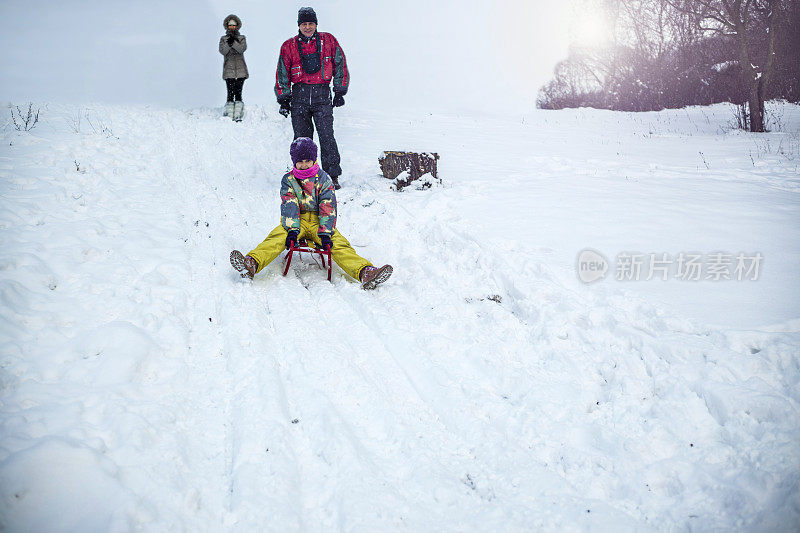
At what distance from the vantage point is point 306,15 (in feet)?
18.6

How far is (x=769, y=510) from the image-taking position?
1779mm

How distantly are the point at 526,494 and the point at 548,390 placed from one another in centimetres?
71

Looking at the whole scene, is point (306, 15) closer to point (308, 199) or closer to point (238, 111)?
point (308, 199)

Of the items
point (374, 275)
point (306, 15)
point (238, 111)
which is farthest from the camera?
point (238, 111)

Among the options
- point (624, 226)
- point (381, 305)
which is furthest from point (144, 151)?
point (624, 226)

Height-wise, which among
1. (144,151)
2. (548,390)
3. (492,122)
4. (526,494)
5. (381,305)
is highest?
Result: (492,122)

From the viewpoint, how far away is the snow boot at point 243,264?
3.57 meters

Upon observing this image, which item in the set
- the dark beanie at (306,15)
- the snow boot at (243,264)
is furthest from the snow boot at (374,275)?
the dark beanie at (306,15)

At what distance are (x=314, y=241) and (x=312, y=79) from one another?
3058 mm

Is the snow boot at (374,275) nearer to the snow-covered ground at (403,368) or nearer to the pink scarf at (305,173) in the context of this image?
the snow-covered ground at (403,368)

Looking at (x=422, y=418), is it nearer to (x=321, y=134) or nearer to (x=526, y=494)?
(x=526, y=494)

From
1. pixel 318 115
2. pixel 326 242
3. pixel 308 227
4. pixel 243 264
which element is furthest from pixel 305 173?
pixel 318 115

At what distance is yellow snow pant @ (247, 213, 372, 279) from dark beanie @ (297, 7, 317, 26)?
3111 millimetres

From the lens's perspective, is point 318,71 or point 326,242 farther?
point 318,71
